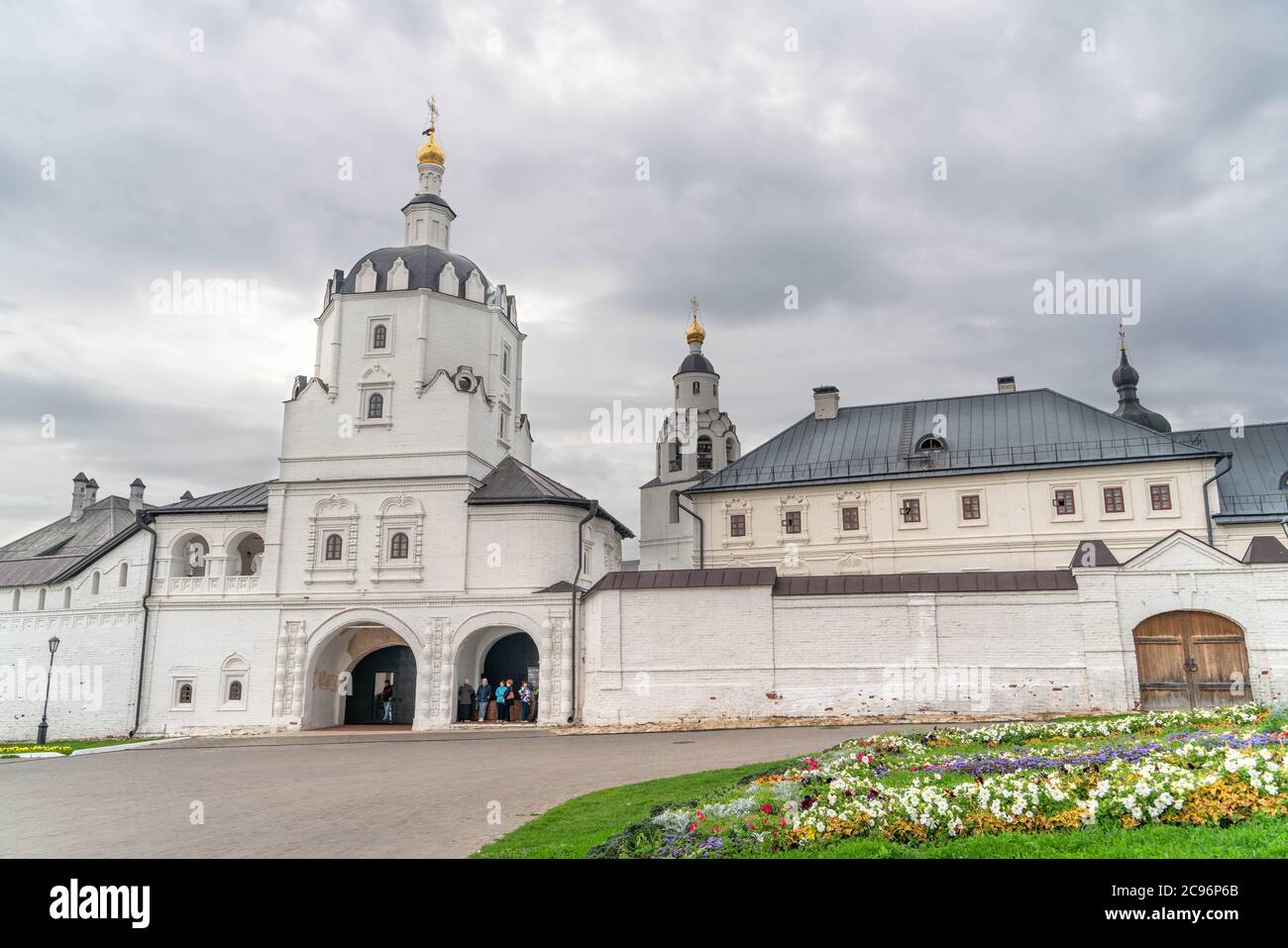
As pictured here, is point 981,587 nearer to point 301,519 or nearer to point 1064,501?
point 1064,501

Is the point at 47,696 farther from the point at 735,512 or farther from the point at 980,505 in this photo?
the point at 980,505

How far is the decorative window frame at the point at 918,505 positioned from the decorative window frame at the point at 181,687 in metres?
22.8

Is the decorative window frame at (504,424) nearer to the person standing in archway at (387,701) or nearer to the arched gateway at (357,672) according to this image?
the arched gateway at (357,672)

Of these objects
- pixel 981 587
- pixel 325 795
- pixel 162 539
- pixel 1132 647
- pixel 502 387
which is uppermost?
pixel 502 387

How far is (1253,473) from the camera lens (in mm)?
30188

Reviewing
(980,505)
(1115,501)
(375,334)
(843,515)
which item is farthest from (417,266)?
(1115,501)

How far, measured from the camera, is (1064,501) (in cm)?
2919

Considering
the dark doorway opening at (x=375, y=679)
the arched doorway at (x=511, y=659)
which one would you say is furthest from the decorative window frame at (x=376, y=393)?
the arched doorway at (x=511, y=659)

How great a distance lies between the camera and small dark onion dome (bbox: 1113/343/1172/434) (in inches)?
1565

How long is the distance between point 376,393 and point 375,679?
945 centimetres

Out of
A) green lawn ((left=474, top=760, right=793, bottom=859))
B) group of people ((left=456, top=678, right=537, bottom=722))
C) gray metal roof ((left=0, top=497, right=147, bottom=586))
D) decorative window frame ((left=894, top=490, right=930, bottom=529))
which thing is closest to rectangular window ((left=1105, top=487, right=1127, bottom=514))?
decorative window frame ((left=894, top=490, right=930, bottom=529))

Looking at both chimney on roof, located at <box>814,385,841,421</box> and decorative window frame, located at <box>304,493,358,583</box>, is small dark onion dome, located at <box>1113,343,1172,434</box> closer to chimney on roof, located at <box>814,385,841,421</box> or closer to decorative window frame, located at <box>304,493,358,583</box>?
chimney on roof, located at <box>814,385,841,421</box>
